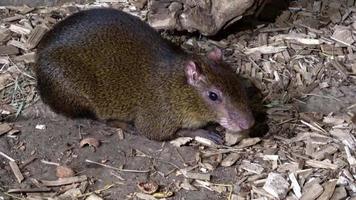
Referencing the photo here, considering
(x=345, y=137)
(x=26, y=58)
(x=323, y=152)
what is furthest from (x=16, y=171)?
(x=345, y=137)

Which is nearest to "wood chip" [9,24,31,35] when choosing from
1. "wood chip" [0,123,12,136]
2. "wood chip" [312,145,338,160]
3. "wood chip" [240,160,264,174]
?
"wood chip" [0,123,12,136]

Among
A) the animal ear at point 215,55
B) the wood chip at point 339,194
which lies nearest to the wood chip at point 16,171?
the animal ear at point 215,55

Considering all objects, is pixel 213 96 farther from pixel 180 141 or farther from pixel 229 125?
pixel 180 141

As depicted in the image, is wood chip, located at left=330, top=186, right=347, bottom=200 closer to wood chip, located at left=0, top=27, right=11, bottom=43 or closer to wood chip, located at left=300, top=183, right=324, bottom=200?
wood chip, located at left=300, top=183, right=324, bottom=200

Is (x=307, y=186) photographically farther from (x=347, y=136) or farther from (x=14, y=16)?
(x=14, y=16)

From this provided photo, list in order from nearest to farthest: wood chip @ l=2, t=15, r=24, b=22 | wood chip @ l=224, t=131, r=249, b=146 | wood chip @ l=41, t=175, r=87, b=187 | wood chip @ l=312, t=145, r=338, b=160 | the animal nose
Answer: wood chip @ l=41, t=175, r=87, b=187
the animal nose
wood chip @ l=312, t=145, r=338, b=160
wood chip @ l=224, t=131, r=249, b=146
wood chip @ l=2, t=15, r=24, b=22

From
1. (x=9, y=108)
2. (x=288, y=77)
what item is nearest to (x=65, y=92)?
(x=9, y=108)
